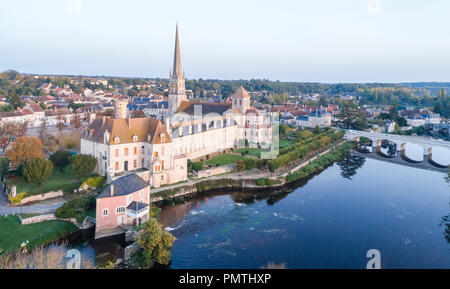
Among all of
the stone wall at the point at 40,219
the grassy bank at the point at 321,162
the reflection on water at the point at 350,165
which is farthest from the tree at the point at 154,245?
the reflection on water at the point at 350,165

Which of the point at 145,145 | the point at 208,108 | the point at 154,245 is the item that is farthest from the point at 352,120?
the point at 154,245

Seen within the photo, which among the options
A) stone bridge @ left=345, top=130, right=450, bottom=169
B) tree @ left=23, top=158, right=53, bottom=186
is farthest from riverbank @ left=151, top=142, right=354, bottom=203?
stone bridge @ left=345, top=130, right=450, bottom=169

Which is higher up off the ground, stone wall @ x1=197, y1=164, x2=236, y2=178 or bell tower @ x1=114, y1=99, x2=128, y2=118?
bell tower @ x1=114, y1=99, x2=128, y2=118

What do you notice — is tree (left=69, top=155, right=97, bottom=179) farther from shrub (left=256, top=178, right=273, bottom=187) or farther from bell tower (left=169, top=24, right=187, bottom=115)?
bell tower (left=169, top=24, right=187, bottom=115)

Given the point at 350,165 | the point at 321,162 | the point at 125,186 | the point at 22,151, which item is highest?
the point at 22,151

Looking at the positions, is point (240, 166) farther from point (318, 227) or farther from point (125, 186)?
point (125, 186)

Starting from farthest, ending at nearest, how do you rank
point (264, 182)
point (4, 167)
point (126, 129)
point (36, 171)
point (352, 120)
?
point (352, 120) < point (264, 182) < point (126, 129) < point (4, 167) < point (36, 171)
